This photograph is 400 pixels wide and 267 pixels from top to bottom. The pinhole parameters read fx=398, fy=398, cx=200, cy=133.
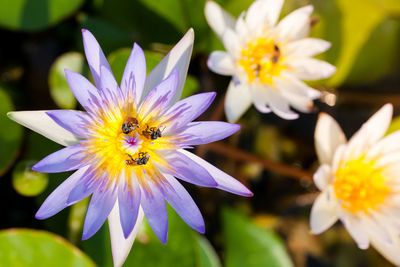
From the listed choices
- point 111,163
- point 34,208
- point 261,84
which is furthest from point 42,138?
point 261,84

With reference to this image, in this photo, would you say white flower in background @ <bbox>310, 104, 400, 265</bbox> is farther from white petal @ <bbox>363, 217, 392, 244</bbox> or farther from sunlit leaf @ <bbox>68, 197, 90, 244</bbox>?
sunlit leaf @ <bbox>68, 197, 90, 244</bbox>

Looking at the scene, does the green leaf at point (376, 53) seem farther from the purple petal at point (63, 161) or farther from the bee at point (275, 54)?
the purple petal at point (63, 161)

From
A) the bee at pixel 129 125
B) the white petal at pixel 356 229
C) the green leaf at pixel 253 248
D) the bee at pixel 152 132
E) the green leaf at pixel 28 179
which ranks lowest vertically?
the green leaf at pixel 253 248

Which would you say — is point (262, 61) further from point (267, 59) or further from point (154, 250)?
point (154, 250)

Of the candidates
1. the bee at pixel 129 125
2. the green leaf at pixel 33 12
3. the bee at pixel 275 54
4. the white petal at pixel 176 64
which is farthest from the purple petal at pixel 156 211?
the green leaf at pixel 33 12

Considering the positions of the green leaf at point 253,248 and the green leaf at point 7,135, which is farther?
the green leaf at point 253,248

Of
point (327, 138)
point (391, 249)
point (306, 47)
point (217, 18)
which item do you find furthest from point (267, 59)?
point (391, 249)

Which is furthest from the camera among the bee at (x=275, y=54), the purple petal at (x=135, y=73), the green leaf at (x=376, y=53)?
the green leaf at (x=376, y=53)
